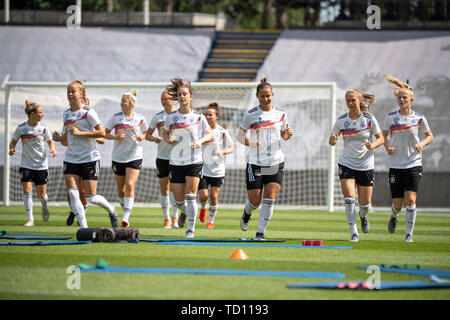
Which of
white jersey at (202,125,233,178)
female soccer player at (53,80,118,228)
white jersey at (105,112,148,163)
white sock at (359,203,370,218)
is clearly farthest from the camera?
white jersey at (202,125,233,178)

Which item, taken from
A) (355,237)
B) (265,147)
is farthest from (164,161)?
(355,237)

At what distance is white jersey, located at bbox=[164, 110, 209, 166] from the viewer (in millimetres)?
11148

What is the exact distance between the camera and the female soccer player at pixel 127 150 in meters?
13.2

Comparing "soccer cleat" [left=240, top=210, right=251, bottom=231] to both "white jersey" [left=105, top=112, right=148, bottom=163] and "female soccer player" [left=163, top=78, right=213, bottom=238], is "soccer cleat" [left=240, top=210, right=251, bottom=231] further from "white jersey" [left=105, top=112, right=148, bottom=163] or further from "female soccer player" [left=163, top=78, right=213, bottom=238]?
"white jersey" [left=105, top=112, right=148, bottom=163]

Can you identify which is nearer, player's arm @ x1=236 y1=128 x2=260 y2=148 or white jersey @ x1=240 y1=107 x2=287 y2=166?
player's arm @ x1=236 y1=128 x2=260 y2=148

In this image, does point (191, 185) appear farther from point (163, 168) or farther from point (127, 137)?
point (127, 137)

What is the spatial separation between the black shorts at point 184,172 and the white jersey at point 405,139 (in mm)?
3038

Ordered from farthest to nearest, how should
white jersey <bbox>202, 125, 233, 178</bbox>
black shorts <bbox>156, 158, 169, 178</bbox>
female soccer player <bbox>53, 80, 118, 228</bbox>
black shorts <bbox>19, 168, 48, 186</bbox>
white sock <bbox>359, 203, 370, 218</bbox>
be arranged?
1. white jersey <bbox>202, 125, 233, 178</bbox>
2. black shorts <bbox>19, 168, 48, 186</bbox>
3. black shorts <bbox>156, 158, 169, 178</bbox>
4. white sock <bbox>359, 203, 370, 218</bbox>
5. female soccer player <bbox>53, 80, 118, 228</bbox>

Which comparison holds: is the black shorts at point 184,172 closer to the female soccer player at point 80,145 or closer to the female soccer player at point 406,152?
the female soccer player at point 80,145


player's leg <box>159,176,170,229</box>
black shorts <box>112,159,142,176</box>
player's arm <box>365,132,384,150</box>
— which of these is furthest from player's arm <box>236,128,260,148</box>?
player's leg <box>159,176,170,229</box>

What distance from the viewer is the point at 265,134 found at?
11023 millimetres

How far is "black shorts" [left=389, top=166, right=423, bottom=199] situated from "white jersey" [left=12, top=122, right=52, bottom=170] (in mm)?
6226

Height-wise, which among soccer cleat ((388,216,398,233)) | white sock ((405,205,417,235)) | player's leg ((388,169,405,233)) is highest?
player's leg ((388,169,405,233))

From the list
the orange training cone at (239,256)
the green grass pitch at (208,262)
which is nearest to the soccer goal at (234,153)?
the green grass pitch at (208,262)
